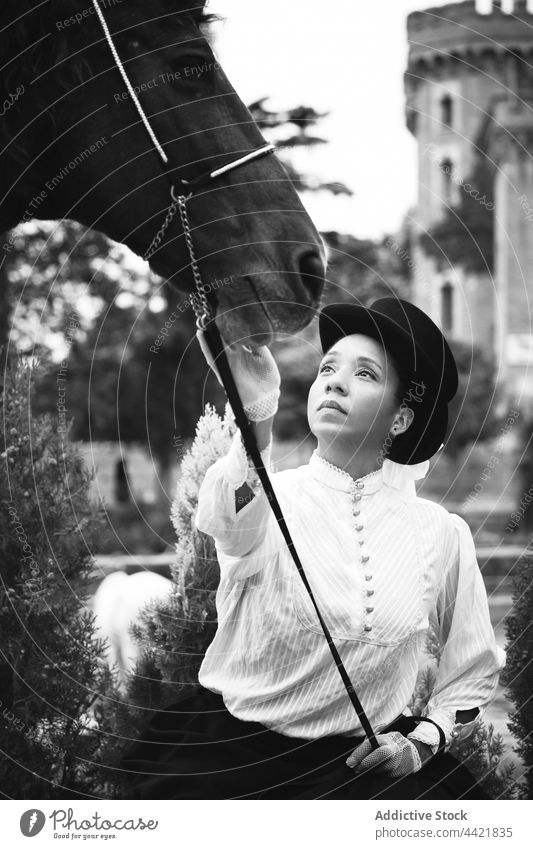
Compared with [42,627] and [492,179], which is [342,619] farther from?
[492,179]

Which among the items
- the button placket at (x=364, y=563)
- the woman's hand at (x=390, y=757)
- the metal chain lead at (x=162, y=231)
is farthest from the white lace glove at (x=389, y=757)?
the metal chain lead at (x=162, y=231)

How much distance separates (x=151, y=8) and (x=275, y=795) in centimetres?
188

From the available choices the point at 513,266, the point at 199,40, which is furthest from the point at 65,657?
the point at 513,266

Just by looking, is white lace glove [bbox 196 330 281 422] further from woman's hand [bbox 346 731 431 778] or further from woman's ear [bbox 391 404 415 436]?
woman's hand [bbox 346 731 431 778]

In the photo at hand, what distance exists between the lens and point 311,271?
2.12 metres

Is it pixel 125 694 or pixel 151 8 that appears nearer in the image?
pixel 151 8

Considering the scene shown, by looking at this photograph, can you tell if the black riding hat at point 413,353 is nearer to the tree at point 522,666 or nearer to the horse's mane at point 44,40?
the tree at point 522,666

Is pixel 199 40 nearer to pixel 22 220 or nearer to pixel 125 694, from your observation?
pixel 22 220

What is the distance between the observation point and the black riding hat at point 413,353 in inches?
98.2

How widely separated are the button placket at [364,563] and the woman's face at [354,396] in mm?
113

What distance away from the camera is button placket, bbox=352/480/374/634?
92.2 inches

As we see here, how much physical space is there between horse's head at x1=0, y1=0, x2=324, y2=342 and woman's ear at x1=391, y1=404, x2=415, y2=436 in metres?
0.48

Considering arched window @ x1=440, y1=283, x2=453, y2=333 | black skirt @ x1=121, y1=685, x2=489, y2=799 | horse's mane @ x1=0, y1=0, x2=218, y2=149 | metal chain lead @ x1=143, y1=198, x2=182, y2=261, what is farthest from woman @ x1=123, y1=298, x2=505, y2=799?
arched window @ x1=440, y1=283, x2=453, y2=333
